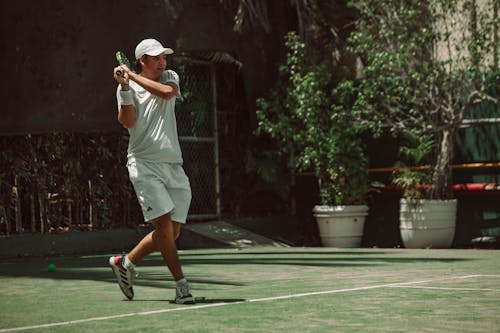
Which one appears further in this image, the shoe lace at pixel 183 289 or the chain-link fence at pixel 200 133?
the chain-link fence at pixel 200 133

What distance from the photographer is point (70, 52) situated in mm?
13570

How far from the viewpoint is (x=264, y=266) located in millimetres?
10250

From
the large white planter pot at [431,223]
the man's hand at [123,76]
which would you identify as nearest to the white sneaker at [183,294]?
the man's hand at [123,76]

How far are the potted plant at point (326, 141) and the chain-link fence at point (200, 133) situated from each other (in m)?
1.17

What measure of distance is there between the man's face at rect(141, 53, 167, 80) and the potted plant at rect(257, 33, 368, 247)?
8.00 m

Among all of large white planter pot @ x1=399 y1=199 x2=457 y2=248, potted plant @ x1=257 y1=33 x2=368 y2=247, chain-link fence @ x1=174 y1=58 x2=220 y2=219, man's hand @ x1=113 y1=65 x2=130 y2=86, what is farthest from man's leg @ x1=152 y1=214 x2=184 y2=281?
chain-link fence @ x1=174 y1=58 x2=220 y2=219

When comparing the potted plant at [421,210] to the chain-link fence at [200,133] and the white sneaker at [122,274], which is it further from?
the white sneaker at [122,274]

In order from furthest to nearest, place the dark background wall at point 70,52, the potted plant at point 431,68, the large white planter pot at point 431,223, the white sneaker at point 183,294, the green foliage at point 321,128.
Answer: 1. the green foliage at point 321,128
2. the large white planter pot at point 431,223
3. the potted plant at point 431,68
4. the dark background wall at point 70,52
5. the white sneaker at point 183,294

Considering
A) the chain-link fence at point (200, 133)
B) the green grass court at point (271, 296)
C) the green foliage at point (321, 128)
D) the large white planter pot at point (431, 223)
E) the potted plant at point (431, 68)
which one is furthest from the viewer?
the chain-link fence at point (200, 133)

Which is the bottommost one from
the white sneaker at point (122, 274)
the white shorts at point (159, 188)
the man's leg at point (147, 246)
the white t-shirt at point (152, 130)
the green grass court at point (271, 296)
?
the green grass court at point (271, 296)

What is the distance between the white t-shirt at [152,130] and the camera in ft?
21.6

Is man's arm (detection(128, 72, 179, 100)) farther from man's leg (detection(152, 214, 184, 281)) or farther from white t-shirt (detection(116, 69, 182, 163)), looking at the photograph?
man's leg (detection(152, 214, 184, 281))

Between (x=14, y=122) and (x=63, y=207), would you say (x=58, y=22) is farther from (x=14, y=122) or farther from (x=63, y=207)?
(x=63, y=207)

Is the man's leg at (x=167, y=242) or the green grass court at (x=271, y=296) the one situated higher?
the man's leg at (x=167, y=242)
